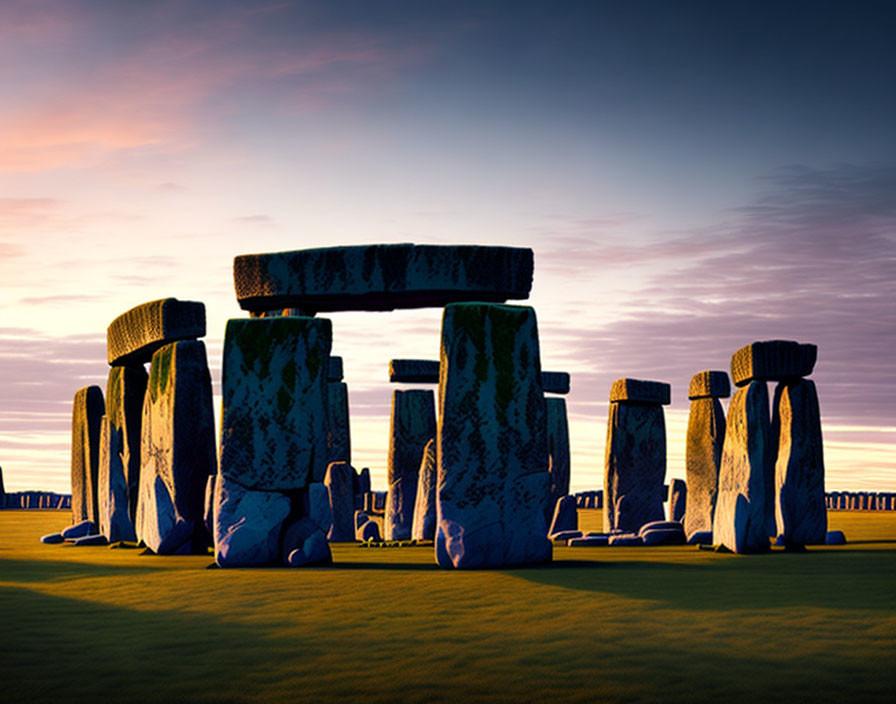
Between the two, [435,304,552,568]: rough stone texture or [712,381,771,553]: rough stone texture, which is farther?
[712,381,771,553]: rough stone texture

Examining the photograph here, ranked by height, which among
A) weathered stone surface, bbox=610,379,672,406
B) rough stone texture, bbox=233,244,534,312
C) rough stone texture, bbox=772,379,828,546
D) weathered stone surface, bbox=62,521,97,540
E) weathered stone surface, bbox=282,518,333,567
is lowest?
weathered stone surface, bbox=62,521,97,540

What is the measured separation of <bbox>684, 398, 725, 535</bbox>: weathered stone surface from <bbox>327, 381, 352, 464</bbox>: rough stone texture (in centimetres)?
612

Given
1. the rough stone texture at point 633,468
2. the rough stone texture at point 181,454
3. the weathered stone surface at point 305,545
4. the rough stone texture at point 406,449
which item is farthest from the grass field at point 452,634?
the rough stone texture at point 406,449

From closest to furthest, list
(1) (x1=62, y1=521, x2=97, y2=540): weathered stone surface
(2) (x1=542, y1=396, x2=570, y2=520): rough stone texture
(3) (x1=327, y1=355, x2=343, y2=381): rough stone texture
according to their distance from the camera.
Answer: (1) (x1=62, y1=521, x2=97, y2=540): weathered stone surface
(3) (x1=327, y1=355, x2=343, y2=381): rough stone texture
(2) (x1=542, y1=396, x2=570, y2=520): rough stone texture

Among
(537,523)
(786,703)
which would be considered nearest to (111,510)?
(537,523)

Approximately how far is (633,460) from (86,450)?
8231mm

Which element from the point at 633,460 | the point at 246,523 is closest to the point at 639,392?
the point at 633,460

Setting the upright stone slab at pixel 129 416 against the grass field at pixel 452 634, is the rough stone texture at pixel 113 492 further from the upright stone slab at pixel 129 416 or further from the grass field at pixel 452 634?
the grass field at pixel 452 634

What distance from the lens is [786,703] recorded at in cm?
451

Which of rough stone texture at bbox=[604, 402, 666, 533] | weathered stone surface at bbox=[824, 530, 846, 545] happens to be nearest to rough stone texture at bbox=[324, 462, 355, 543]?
rough stone texture at bbox=[604, 402, 666, 533]

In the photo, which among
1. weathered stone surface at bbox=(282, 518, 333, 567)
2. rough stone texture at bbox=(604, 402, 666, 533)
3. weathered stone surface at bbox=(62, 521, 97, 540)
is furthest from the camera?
rough stone texture at bbox=(604, 402, 666, 533)

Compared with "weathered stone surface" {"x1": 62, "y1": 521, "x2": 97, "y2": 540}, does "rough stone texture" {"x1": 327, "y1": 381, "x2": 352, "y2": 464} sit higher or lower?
higher

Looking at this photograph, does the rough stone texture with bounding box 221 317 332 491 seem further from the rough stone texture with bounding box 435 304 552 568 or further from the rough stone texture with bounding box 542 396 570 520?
the rough stone texture with bounding box 542 396 570 520

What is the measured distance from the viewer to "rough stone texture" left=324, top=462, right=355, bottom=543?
635 inches
